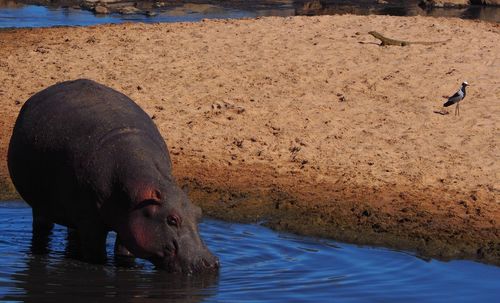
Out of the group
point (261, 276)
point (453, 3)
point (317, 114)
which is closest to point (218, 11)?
point (453, 3)

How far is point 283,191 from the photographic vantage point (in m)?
11.7

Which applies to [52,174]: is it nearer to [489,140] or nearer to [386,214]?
[386,214]

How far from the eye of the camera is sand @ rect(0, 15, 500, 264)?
11.1 metres

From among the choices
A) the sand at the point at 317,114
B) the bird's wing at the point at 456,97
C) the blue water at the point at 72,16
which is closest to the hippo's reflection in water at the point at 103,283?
the sand at the point at 317,114

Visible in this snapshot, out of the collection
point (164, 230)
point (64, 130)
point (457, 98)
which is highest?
point (64, 130)

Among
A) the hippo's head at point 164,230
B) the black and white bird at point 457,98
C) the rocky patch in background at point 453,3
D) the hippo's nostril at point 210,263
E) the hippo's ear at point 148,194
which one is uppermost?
the rocky patch in background at point 453,3

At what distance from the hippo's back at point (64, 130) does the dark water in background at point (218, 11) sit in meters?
15.0

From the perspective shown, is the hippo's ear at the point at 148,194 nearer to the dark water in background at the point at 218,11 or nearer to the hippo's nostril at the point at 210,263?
the hippo's nostril at the point at 210,263

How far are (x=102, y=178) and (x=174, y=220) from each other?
2.37ft

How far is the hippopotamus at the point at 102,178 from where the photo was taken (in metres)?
8.23

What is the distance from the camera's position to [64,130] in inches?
348

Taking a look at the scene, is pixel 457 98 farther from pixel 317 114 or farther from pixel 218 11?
pixel 218 11

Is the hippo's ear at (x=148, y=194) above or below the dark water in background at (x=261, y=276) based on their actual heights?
above

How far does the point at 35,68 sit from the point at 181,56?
2.26 m
